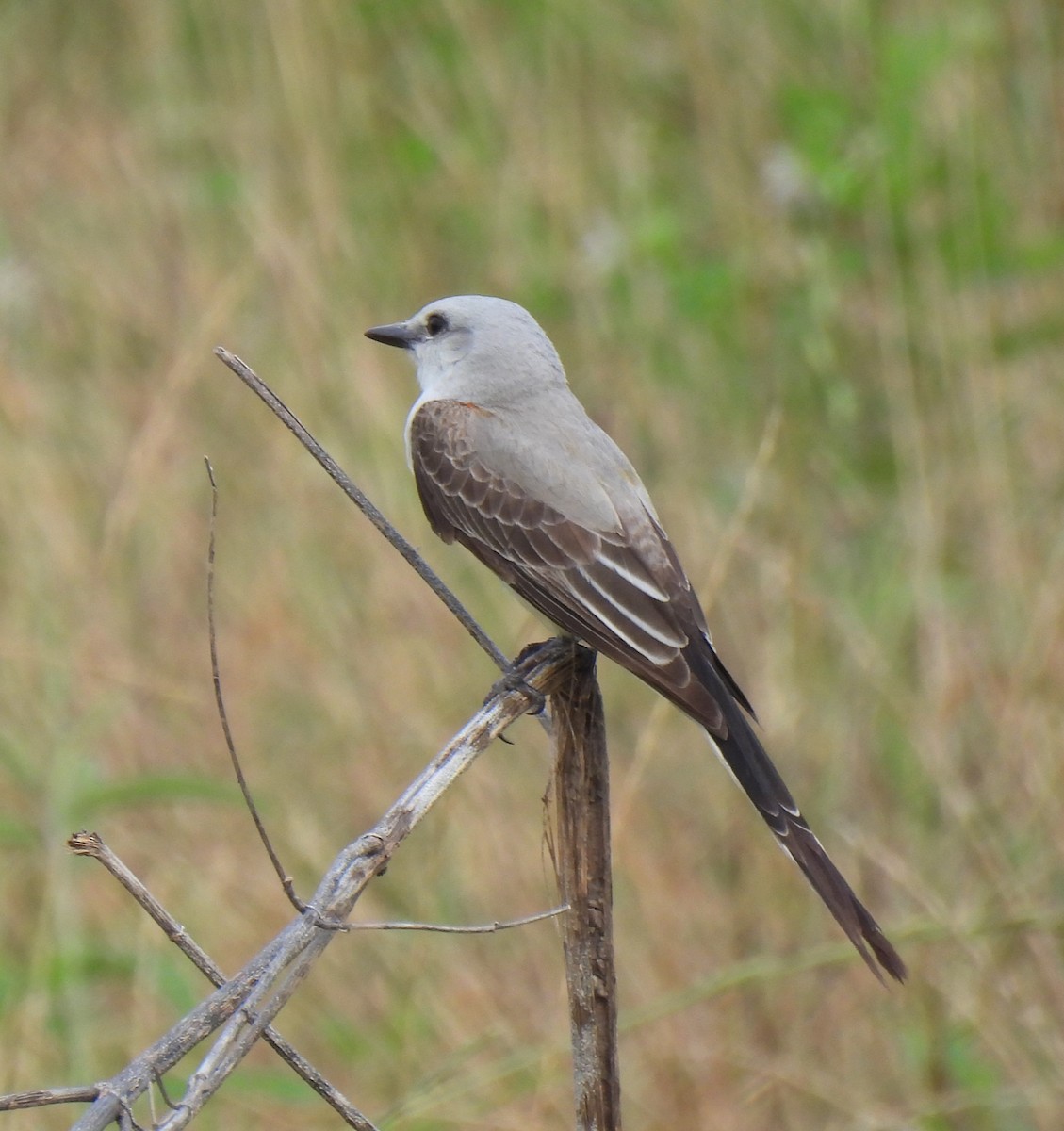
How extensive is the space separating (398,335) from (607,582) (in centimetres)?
120

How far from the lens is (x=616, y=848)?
4.11 metres

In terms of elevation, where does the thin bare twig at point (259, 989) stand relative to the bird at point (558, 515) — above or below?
above

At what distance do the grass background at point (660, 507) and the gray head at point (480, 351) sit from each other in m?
0.61

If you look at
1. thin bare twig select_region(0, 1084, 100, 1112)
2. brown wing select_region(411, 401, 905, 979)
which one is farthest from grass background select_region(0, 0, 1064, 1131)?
thin bare twig select_region(0, 1084, 100, 1112)

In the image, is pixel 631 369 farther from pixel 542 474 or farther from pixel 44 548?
pixel 44 548

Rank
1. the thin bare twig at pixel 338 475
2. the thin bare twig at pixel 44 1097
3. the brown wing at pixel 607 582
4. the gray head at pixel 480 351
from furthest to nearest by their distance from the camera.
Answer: the gray head at pixel 480 351 → the brown wing at pixel 607 582 → the thin bare twig at pixel 338 475 → the thin bare twig at pixel 44 1097

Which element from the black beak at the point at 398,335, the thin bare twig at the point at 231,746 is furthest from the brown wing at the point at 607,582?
the thin bare twig at the point at 231,746

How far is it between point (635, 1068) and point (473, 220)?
3.01m

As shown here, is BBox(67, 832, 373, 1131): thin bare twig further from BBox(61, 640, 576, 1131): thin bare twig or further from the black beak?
the black beak

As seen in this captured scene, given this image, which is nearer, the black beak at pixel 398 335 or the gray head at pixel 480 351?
the gray head at pixel 480 351

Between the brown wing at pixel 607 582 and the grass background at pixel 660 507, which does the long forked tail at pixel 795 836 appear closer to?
the brown wing at pixel 607 582

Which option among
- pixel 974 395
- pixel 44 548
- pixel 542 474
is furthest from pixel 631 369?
pixel 44 548

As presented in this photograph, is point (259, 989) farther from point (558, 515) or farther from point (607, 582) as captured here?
point (558, 515)

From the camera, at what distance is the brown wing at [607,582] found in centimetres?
302
